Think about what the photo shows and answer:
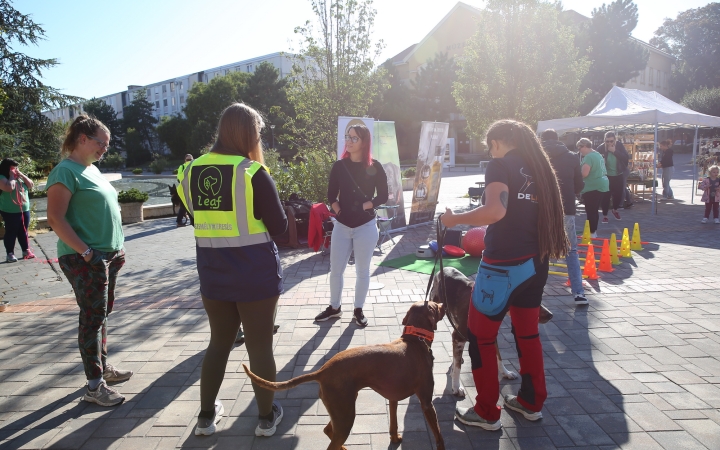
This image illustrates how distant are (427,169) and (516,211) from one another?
8495 mm

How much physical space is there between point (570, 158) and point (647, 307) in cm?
188

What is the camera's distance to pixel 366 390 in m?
3.50

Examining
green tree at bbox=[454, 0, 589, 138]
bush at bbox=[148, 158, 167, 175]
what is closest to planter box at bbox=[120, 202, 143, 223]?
green tree at bbox=[454, 0, 589, 138]

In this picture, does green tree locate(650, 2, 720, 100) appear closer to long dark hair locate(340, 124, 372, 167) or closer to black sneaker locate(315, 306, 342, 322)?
long dark hair locate(340, 124, 372, 167)

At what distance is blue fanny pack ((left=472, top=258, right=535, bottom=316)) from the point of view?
269 centimetres

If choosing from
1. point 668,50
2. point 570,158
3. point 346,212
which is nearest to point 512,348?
point 346,212

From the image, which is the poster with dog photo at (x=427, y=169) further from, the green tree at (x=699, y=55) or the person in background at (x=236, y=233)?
the green tree at (x=699, y=55)

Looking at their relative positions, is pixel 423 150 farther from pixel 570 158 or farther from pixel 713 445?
pixel 713 445

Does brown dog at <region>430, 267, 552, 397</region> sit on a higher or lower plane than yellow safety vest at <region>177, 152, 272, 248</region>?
lower

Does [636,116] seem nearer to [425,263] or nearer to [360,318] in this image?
[425,263]

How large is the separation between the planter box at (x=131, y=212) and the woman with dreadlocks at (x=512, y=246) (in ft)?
44.1

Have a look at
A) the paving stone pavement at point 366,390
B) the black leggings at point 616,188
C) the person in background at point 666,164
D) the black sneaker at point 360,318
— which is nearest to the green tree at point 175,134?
the person in background at point 666,164

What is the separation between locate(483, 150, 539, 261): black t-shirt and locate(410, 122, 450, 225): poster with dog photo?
805 centimetres

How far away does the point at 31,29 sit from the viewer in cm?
2506
